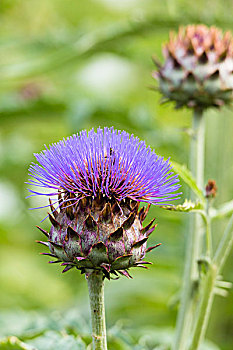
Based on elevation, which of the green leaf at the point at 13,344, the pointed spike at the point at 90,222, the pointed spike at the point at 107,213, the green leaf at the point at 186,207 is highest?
the green leaf at the point at 186,207

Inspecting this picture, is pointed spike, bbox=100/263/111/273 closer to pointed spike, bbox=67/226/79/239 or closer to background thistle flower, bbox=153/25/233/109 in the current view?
pointed spike, bbox=67/226/79/239

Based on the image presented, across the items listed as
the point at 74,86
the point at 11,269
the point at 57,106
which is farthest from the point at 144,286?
the point at 74,86

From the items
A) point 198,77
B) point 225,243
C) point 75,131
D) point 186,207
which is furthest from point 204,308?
point 75,131

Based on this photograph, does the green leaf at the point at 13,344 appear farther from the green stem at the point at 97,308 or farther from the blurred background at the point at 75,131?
the green stem at the point at 97,308

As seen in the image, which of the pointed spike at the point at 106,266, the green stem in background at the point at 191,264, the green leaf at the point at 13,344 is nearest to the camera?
the pointed spike at the point at 106,266

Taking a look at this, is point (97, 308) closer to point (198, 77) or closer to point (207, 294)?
point (207, 294)

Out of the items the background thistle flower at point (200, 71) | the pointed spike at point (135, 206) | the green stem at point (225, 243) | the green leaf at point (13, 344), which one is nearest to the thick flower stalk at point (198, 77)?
the background thistle flower at point (200, 71)

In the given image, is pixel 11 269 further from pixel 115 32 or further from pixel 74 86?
pixel 115 32

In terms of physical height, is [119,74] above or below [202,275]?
above
